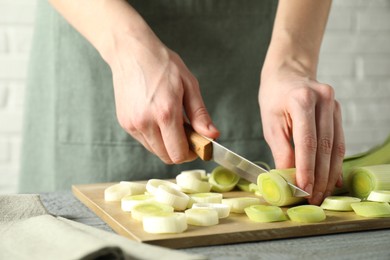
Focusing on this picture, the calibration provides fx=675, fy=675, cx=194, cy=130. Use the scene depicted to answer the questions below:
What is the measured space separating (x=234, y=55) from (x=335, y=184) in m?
0.55

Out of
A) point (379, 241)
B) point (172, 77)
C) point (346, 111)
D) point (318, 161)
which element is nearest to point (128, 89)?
point (172, 77)

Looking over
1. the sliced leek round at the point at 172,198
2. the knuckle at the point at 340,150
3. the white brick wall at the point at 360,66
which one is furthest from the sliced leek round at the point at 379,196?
the white brick wall at the point at 360,66

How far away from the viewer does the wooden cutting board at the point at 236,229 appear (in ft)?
3.18

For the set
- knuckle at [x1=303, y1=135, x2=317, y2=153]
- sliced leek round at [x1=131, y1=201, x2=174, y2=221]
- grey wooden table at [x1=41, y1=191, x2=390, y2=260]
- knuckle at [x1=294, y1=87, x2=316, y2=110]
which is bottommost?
grey wooden table at [x1=41, y1=191, x2=390, y2=260]

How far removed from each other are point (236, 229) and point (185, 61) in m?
0.73

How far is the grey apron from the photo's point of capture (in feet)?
5.43

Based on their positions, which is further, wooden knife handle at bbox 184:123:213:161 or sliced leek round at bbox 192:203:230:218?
wooden knife handle at bbox 184:123:213:161

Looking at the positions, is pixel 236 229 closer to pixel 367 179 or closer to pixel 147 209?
pixel 147 209

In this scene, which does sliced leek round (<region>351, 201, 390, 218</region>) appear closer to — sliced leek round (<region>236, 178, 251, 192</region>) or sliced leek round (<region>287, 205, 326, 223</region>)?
sliced leek round (<region>287, 205, 326, 223</region>)

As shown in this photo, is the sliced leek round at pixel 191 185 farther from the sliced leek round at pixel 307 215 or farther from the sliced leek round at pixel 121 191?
the sliced leek round at pixel 307 215

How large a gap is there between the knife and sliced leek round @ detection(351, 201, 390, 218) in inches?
7.1

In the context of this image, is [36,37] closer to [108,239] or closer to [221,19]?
[221,19]

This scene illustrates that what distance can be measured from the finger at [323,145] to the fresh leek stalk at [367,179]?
0.08 meters

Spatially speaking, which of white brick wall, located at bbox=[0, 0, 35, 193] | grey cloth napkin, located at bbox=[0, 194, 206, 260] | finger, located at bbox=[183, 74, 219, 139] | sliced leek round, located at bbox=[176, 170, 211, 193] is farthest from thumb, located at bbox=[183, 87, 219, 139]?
white brick wall, located at bbox=[0, 0, 35, 193]
